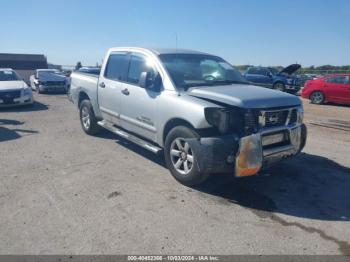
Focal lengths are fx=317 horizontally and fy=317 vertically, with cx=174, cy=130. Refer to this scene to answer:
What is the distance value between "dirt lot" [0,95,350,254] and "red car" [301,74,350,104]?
Answer: 975 cm

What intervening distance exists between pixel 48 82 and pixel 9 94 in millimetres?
6486

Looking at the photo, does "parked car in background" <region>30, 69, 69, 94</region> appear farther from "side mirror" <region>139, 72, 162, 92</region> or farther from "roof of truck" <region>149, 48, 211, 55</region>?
"side mirror" <region>139, 72, 162, 92</region>

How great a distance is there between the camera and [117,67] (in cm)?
629

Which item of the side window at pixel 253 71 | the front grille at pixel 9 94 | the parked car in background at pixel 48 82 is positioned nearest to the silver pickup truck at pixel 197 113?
the front grille at pixel 9 94

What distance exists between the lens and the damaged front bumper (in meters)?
4.02

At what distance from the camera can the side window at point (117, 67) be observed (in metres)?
6.03

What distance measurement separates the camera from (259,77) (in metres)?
21.6

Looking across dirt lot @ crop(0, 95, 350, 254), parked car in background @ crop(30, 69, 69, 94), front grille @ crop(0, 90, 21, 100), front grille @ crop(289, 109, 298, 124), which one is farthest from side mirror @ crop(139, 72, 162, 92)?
parked car in background @ crop(30, 69, 69, 94)

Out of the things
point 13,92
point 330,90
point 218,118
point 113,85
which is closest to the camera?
point 218,118

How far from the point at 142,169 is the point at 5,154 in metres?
2.82

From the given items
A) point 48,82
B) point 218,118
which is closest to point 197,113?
point 218,118

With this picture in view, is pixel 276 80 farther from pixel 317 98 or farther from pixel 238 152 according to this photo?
pixel 238 152

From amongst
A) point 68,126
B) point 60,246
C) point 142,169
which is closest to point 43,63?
point 68,126

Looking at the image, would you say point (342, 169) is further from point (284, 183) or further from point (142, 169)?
point (142, 169)
